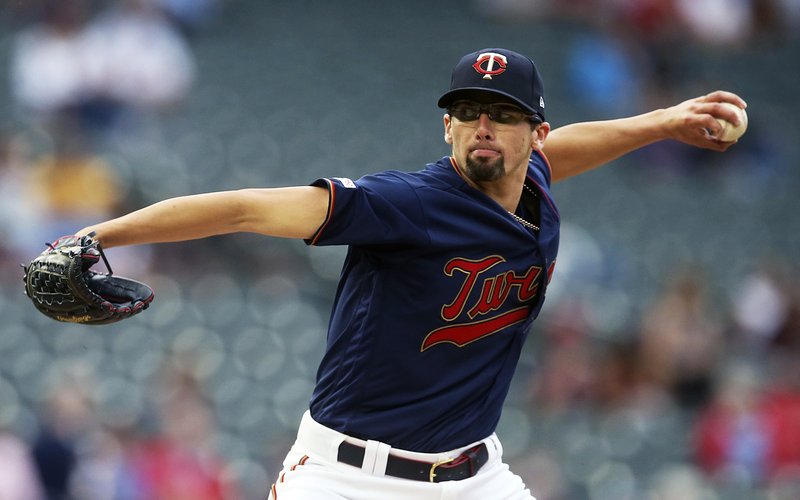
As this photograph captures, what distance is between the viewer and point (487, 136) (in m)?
3.38

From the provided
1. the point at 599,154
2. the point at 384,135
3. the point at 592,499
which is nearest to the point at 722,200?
the point at 384,135

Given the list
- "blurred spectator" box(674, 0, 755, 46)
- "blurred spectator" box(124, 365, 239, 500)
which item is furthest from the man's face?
"blurred spectator" box(674, 0, 755, 46)

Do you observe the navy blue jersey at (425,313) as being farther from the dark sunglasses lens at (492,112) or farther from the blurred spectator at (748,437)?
the blurred spectator at (748,437)

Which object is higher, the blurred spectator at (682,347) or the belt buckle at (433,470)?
the blurred spectator at (682,347)

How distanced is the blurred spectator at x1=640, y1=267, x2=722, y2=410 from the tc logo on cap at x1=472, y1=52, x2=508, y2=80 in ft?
17.1

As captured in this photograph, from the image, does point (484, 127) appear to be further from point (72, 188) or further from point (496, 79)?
point (72, 188)

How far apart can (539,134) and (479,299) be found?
20.2 inches

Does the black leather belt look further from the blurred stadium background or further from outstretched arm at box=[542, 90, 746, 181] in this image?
the blurred stadium background

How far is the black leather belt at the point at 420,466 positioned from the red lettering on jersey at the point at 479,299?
31cm

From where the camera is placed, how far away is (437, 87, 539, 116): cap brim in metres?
3.33

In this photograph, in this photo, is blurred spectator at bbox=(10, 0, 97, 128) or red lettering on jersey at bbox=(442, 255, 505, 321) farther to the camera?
blurred spectator at bbox=(10, 0, 97, 128)

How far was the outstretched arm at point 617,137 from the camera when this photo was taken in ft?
12.9

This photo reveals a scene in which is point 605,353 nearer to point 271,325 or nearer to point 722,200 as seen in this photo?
point 271,325

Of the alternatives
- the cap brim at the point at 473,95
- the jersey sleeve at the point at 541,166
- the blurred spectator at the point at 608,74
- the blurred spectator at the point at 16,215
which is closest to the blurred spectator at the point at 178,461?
the blurred spectator at the point at 16,215
